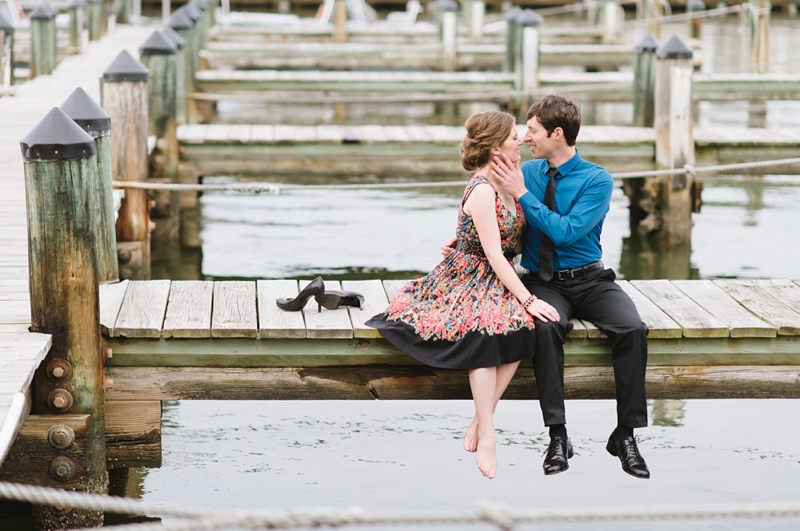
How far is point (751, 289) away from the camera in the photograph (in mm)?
4898

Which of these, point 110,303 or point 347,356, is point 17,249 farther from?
point 347,356

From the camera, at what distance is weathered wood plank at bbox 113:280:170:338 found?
418 centimetres

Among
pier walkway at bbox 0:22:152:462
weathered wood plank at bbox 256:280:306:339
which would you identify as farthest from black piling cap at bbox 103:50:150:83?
weathered wood plank at bbox 256:280:306:339

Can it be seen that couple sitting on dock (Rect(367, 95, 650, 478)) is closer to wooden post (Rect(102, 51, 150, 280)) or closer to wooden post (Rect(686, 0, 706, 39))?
wooden post (Rect(102, 51, 150, 280))

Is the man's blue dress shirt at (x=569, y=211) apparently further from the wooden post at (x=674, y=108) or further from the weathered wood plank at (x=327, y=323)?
the wooden post at (x=674, y=108)

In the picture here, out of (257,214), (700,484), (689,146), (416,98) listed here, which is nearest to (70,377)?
(700,484)

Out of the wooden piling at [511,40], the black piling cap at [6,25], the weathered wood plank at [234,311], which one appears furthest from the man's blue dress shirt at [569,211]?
the black piling cap at [6,25]

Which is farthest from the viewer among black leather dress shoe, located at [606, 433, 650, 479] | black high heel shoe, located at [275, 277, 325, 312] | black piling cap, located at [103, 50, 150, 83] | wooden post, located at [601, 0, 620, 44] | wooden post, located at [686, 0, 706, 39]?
wooden post, located at [601, 0, 620, 44]

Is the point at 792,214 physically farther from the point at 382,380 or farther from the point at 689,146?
the point at 382,380

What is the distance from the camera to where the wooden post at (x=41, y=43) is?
482 inches

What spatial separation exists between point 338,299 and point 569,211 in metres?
0.98

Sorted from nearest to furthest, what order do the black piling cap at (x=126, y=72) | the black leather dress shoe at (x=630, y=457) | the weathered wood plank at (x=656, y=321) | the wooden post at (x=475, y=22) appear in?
the black leather dress shoe at (x=630, y=457), the weathered wood plank at (x=656, y=321), the black piling cap at (x=126, y=72), the wooden post at (x=475, y=22)

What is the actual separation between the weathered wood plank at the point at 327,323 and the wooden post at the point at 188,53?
619cm

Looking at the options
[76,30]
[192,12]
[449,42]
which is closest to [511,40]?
[449,42]
